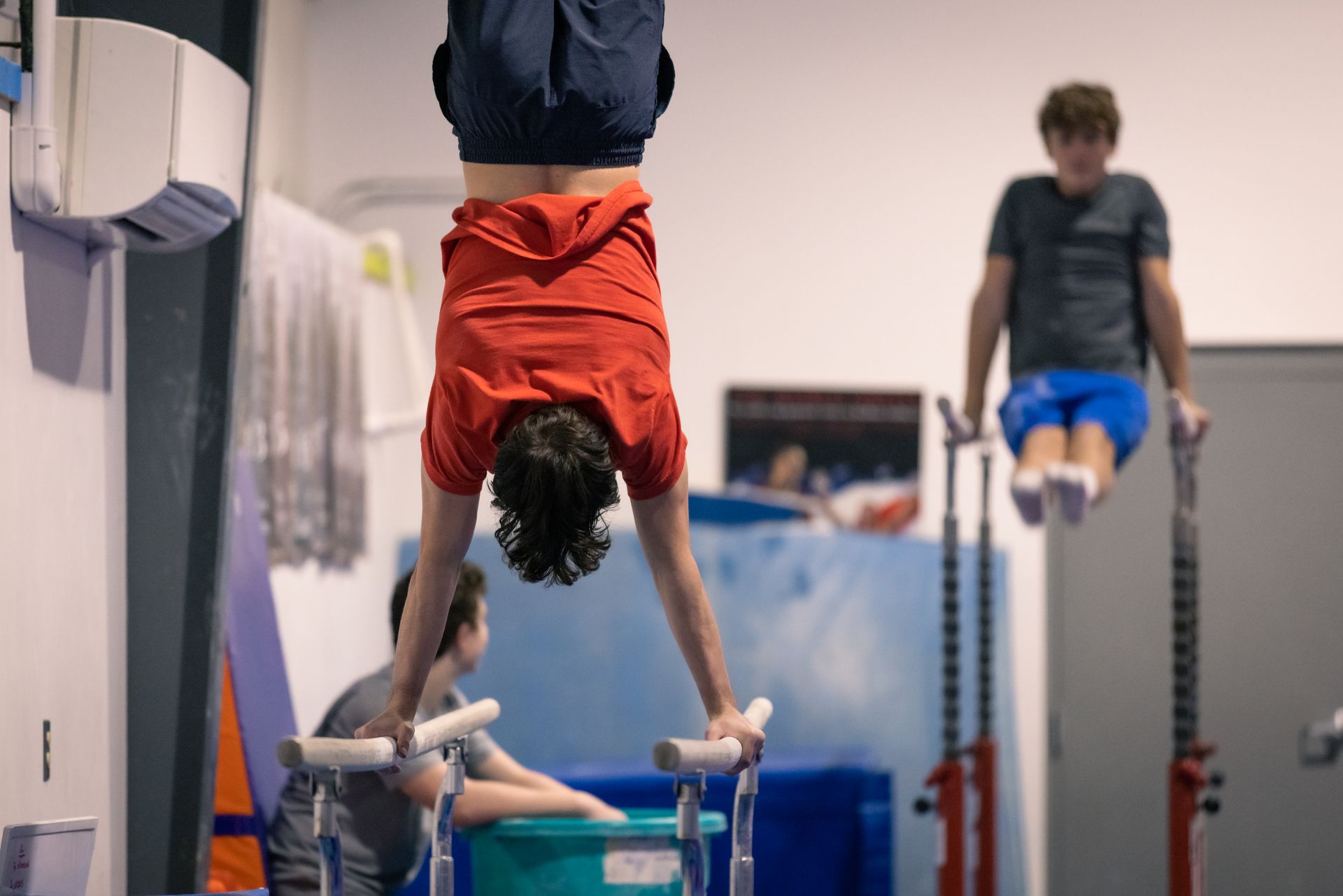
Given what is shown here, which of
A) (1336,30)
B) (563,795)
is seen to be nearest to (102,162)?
(563,795)

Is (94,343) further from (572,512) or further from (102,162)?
(572,512)

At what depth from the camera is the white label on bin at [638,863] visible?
2959 mm

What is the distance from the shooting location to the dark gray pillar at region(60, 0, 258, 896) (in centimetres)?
302

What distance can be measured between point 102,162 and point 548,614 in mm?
2799

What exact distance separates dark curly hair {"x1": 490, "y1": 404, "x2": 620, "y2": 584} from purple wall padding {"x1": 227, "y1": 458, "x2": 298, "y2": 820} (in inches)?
52.7

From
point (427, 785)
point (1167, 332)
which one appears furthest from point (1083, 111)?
point (427, 785)

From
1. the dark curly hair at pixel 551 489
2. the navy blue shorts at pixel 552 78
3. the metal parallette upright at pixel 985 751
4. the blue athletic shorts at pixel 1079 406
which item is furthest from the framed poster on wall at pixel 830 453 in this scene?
the dark curly hair at pixel 551 489

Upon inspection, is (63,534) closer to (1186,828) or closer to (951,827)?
(951,827)

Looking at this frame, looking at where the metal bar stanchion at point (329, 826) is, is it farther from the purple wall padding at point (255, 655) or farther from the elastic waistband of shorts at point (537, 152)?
the purple wall padding at point (255, 655)

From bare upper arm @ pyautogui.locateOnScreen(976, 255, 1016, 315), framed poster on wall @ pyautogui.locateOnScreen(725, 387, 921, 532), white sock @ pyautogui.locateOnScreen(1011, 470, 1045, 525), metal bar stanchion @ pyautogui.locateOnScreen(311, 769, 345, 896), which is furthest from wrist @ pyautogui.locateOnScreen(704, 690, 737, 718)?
framed poster on wall @ pyautogui.locateOnScreen(725, 387, 921, 532)

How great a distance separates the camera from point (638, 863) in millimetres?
2971

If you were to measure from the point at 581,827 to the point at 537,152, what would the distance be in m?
1.46

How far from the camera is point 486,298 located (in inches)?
83.7

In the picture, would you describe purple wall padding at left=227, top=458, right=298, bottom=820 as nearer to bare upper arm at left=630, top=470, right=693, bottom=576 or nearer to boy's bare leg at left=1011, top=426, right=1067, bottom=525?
bare upper arm at left=630, top=470, right=693, bottom=576
